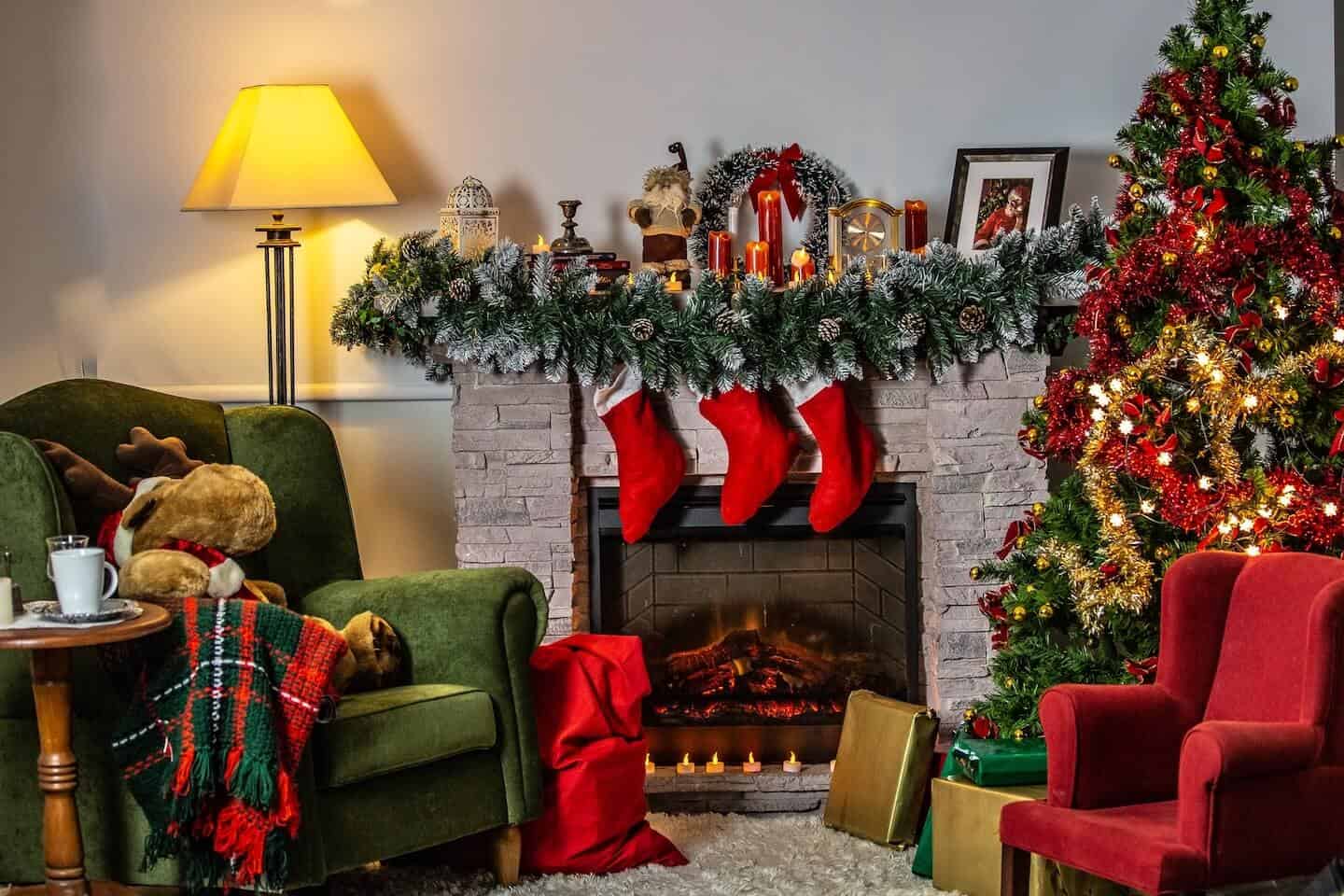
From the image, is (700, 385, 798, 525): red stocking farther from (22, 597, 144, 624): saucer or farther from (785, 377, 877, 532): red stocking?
(22, 597, 144, 624): saucer

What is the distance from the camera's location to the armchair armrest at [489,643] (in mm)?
3053

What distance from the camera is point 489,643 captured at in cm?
306

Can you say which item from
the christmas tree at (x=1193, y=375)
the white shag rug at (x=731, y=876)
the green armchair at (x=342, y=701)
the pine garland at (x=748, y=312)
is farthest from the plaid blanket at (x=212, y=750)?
the christmas tree at (x=1193, y=375)

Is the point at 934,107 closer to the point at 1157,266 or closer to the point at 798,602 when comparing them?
the point at 1157,266

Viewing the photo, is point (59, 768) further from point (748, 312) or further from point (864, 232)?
point (864, 232)

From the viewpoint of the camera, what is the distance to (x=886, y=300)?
3545 millimetres

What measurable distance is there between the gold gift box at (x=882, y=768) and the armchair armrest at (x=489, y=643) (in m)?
0.80

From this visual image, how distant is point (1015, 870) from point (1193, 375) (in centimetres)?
103

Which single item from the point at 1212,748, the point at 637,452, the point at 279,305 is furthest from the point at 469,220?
the point at 1212,748

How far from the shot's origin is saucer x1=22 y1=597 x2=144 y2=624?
239cm

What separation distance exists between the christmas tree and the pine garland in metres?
0.28

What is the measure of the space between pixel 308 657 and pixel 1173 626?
1.51 m

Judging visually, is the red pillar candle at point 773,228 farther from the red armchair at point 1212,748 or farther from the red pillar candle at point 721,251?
the red armchair at point 1212,748

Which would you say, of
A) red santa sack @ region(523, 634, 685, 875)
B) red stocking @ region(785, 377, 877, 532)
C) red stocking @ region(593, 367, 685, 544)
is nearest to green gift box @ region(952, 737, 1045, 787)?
red santa sack @ region(523, 634, 685, 875)
